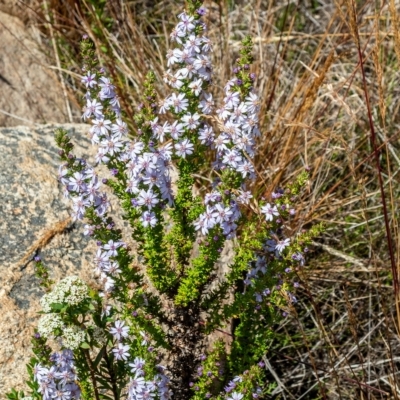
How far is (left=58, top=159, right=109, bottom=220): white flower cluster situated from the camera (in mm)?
2924

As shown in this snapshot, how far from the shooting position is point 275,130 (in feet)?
15.8

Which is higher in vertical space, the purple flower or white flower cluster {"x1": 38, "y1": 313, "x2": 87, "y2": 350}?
white flower cluster {"x1": 38, "y1": 313, "x2": 87, "y2": 350}

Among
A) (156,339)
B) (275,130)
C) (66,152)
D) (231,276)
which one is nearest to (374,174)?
(275,130)

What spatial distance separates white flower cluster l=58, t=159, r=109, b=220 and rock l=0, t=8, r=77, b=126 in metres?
2.38

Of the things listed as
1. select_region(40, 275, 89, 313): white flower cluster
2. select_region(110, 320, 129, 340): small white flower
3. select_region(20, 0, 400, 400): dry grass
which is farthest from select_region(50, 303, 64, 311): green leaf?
select_region(20, 0, 400, 400): dry grass

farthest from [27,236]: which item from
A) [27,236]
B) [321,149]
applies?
[321,149]

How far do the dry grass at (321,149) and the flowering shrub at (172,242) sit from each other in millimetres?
688

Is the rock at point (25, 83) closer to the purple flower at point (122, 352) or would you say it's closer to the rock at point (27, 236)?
the rock at point (27, 236)

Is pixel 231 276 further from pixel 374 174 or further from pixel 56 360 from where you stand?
pixel 374 174

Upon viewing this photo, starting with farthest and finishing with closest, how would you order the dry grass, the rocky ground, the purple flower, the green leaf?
the dry grass < the rocky ground < the purple flower < the green leaf

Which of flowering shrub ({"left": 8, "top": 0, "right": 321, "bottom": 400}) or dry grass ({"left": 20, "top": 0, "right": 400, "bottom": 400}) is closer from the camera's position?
flowering shrub ({"left": 8, "top": 0, "right": 321, "bottom": 400})

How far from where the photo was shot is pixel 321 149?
16.6 feet

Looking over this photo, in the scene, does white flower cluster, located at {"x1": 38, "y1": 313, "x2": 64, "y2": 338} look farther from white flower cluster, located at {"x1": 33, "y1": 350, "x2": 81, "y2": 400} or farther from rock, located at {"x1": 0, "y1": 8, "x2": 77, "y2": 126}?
rock, located at {"x1": 0, "y1": 8, "x2": 77, "y2": 126}

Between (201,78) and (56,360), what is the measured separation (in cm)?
150
